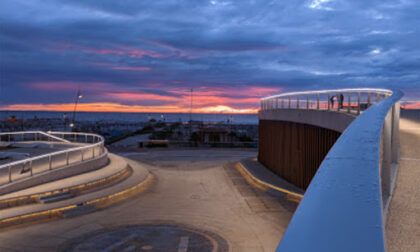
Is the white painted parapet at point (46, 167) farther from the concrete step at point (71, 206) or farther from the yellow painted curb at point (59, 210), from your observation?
the yellow painted curb at point (59, 210)

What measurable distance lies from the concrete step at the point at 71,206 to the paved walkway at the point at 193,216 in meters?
0.45

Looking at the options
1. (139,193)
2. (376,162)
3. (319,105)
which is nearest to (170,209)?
(139,193)

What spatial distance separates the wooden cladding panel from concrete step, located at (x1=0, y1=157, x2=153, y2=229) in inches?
300

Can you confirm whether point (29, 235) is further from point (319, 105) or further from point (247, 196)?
point (319, 105)

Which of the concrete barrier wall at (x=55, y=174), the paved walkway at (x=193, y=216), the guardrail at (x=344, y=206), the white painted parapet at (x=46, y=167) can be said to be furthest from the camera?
the white painted parapet at (x=46, y=167)

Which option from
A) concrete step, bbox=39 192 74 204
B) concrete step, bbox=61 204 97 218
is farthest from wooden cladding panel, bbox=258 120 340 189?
concrete step, bbox=39 192 74 204

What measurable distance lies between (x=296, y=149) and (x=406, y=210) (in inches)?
546

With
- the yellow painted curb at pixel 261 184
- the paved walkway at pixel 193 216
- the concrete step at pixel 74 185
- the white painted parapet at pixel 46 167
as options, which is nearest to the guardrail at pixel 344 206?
the paved walkway at pixel 193 216

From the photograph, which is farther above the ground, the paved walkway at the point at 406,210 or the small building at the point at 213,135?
the paved walkway at the point at 406,210

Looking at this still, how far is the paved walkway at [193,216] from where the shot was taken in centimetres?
999

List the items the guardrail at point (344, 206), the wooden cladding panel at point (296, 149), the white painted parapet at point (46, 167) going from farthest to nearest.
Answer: the wooden cladding panel at point (296, 149), the white painted parapet at point (46, 167), the guardrail at point (344, 206)

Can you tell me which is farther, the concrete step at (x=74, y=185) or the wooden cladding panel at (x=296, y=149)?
the wooden cladding panel at (x=296, y=149)

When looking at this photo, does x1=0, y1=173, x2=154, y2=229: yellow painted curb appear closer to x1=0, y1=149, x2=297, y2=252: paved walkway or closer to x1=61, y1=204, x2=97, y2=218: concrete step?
x1=61, y1=204, x2=97, y2=218: concrete step

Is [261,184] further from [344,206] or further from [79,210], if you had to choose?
[344,206]
